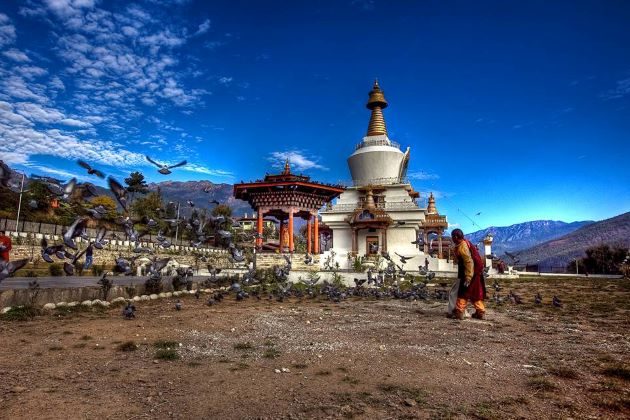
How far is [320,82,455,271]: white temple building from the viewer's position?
3522 centimetres

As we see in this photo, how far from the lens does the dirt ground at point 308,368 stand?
3777 millimetres

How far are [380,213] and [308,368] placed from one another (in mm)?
30687

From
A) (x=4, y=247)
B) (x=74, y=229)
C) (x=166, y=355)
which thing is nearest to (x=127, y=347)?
(x=166, y=355)

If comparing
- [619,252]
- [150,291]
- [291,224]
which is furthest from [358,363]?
[619,252]

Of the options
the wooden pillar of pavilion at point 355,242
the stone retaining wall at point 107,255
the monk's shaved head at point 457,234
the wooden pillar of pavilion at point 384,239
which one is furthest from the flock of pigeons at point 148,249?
the wooden pillar of pavilion at point 355,242

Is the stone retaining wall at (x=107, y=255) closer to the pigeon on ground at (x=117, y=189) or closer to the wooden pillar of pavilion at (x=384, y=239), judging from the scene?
the pigeon on ground at (x=117, y=189)

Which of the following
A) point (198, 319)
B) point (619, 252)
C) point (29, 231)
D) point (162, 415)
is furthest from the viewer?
point (619, 252)

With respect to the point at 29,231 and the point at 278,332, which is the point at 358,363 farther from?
the point at 29,231

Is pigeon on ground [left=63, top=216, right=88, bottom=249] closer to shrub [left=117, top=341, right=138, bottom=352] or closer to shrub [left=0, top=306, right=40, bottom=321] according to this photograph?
A: shrub [left=0, top=306, right=40, bottom=321]

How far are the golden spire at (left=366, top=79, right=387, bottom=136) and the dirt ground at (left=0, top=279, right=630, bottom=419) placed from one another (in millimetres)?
35119

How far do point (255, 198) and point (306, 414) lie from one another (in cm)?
2954

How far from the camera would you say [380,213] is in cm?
3512

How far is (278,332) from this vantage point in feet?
25.2

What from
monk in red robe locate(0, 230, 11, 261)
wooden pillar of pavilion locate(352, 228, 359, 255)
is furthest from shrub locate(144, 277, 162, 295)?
wooden pillar of pavilion locate(352, 228, 359, 255)
